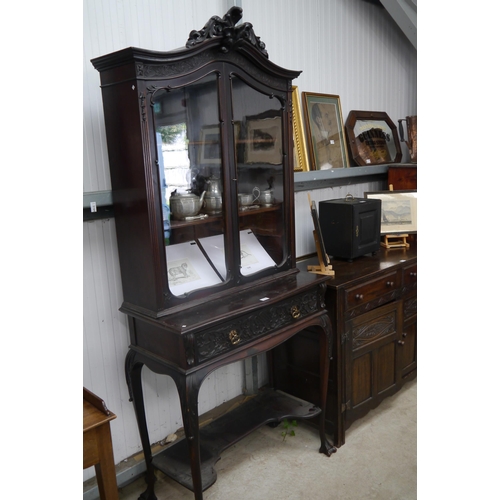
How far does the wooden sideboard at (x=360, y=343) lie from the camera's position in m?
2.54

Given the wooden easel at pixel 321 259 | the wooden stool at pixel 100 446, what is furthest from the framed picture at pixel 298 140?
the wooden stool at pixel 100 446

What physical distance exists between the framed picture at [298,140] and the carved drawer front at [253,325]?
102cm

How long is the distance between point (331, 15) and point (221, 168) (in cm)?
189

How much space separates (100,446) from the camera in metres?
1.45

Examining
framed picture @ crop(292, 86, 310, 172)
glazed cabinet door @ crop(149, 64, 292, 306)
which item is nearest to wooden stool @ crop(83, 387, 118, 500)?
glazed cabinet door @ crop(149, 64, 292, 306)

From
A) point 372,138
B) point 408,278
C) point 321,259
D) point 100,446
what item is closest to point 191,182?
point 321,259

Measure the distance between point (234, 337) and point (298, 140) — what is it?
158 centimetres

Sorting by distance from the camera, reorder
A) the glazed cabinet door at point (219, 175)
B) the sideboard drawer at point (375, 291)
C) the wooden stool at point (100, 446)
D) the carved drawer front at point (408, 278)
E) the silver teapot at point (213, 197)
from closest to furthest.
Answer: the wooden stool at point (100, 446)
the glazed cabinet door at point (219, 175)
the silver teapot at point (213, 197)
the sideboard drawer at point (375, 291)
the carved drawer front at point (408, 278)

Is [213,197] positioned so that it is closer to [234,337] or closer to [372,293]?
[234,337]

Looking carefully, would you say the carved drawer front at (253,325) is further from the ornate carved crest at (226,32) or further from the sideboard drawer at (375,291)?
the ornate carved crest at (226,32)

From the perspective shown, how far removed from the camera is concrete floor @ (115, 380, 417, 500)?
2260 millimetres

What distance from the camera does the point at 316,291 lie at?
237 centimetres

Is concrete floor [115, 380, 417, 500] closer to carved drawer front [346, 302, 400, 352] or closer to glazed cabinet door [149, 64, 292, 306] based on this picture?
carved drawer front [346, 302, 400, 352]
